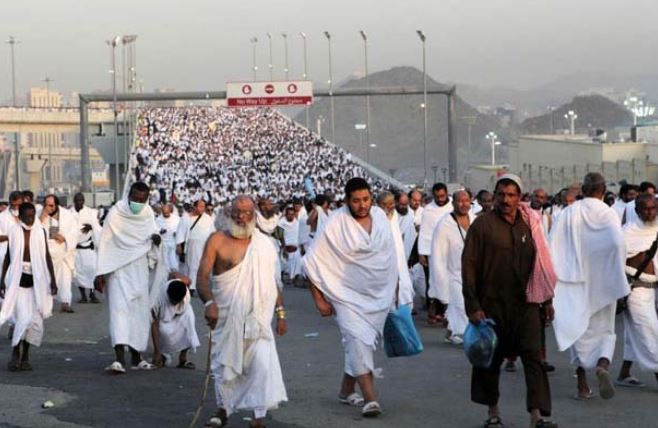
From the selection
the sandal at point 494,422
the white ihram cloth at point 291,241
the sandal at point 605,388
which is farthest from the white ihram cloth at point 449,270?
the white ihram cloth at point 291,241

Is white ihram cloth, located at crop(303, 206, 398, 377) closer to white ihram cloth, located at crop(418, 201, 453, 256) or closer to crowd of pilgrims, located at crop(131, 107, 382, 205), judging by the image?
white ihram cloth, located at crop(418, 201, 453, 256)

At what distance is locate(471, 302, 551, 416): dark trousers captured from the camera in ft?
30.2

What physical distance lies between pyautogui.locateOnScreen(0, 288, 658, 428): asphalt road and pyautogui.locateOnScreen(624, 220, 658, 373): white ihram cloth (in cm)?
30

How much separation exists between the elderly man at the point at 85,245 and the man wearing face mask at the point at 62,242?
548 mm

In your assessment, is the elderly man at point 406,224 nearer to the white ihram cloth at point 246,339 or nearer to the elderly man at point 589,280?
the elderly man at point 589,280

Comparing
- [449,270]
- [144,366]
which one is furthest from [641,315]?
[144,366]

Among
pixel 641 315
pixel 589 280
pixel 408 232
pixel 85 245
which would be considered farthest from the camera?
pixel 85 245

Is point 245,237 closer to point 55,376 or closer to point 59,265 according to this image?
point 55,376

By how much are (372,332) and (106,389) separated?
273cm

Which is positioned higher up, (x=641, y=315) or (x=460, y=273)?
(x=460, y=273)

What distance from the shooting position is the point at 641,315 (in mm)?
11180

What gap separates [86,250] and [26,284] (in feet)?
33.4

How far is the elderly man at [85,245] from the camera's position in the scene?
73.2ft

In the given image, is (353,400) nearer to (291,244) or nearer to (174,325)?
(174,325)
